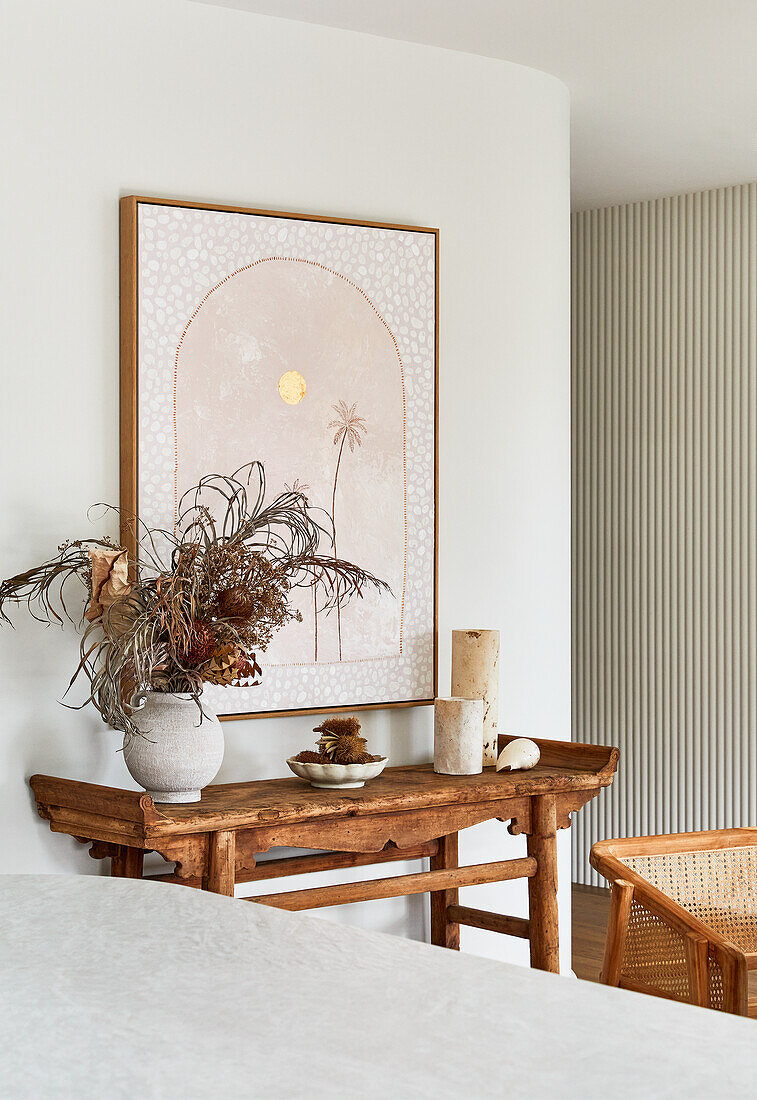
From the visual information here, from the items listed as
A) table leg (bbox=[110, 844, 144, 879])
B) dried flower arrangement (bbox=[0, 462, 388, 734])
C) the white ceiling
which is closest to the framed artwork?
dried flower arrangement (bbox=[0, 462, 388, 734])

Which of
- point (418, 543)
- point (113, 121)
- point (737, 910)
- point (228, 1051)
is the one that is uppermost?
point (113, 121)

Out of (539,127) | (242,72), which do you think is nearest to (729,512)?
(539,127)

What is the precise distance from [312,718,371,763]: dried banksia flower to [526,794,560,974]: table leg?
491 mm

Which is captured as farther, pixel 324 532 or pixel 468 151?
pixel 468 151

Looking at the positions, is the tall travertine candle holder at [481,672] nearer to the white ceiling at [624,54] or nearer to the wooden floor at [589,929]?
the wooden floor at [589,929]

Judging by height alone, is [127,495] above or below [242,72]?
below

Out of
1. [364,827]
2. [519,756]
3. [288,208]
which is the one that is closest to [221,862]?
[364,827]

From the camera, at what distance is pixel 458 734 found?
303 cm

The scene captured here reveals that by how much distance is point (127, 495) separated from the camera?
2.80 metres

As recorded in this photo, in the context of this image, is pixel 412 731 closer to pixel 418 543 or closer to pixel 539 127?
pixel 418 543

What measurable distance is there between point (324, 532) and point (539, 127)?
4.43 feet

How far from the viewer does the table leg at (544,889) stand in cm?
303

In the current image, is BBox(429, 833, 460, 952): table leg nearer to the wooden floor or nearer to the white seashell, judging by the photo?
the white seashell

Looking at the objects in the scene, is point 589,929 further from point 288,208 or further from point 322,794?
point 288,208
